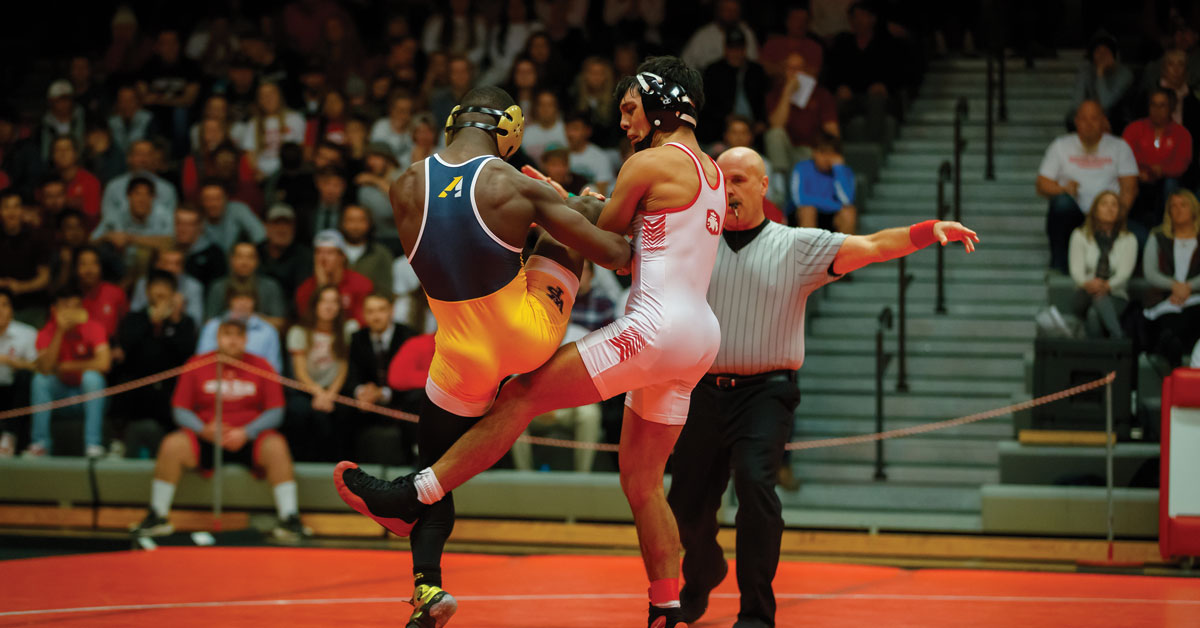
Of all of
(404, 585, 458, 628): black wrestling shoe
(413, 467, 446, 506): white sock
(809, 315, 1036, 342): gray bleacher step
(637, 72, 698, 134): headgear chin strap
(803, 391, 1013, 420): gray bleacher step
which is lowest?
(404, 585, 458, 628): black wrestling shoe

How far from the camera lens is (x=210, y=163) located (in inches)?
452

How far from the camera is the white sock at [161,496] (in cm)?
863

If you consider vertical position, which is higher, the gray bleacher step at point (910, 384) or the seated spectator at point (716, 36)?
the seated spectator at point (716, 36)

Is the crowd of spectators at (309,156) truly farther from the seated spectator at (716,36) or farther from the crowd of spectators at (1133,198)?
the crowd of spectators at (1133,198)

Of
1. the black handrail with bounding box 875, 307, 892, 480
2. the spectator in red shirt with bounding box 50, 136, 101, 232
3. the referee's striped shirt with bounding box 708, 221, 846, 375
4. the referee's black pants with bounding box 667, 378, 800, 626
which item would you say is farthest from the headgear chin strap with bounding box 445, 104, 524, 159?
the spectator in red shirt with bounding box 50, 136, 101, 232

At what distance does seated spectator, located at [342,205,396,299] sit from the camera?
9.89 meters

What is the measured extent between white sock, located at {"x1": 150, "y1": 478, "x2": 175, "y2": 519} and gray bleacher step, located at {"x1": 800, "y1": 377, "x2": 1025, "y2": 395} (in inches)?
159

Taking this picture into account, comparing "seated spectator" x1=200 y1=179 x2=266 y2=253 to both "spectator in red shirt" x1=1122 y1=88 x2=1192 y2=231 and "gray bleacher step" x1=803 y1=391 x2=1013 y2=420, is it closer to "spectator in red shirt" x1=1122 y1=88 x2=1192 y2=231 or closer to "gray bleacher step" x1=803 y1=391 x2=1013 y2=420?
"gray bleacher step" x1=803 y1=391 x2=1013 y2=420

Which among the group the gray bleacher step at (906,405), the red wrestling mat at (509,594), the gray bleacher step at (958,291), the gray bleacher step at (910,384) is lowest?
the red wrestling mat at (509,594)

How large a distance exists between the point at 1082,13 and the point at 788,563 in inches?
292

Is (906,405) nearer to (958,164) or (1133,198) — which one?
(958,164)

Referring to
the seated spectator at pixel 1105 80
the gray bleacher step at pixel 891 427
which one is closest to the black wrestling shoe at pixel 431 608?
the gray bleacher step at pixel 891 427

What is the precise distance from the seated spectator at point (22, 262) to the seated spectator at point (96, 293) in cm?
69

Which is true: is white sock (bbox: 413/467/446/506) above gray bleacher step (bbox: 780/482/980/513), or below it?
above
